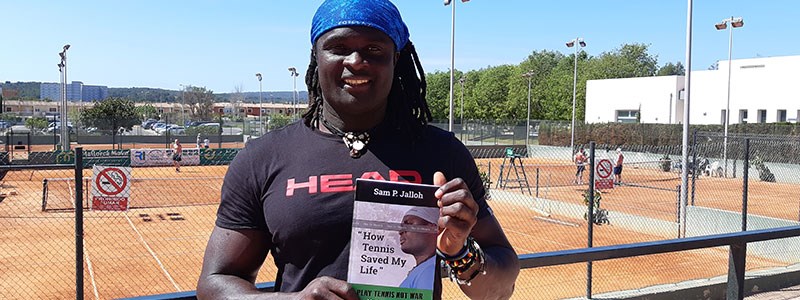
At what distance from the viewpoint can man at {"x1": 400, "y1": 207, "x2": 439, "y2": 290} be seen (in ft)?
4.95

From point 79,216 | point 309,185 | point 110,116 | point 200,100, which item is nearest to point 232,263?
point 309,185

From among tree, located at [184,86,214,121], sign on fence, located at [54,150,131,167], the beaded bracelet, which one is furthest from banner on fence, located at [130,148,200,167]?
tree, located at [184,86,214,121]

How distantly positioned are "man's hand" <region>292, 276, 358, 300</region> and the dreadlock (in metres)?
0.55

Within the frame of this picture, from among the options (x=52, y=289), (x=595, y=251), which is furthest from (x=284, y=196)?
(x=52, y=289)

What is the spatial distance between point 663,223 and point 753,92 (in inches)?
1390

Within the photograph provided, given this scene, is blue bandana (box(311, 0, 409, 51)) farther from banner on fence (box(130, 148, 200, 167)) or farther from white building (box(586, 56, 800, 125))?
white building (box(586, 56, 800, 125))

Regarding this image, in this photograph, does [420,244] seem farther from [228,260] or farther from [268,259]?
[268,259]

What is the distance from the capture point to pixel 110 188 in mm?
7133

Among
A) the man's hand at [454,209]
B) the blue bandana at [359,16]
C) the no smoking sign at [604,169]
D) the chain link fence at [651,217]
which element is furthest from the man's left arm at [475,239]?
the no smoking sign at [604,169]

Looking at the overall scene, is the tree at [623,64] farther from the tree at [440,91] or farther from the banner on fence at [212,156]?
the banner on fence at [212,156]

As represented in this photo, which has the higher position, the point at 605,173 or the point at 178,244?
the point at 605,173

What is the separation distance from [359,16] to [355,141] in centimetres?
34

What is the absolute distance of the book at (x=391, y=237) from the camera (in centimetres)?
149

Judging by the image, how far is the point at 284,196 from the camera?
170cm
